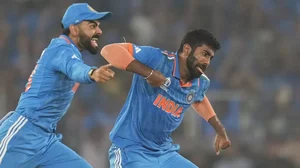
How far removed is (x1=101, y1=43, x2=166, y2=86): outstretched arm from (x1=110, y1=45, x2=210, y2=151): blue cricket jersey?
0.26 meters

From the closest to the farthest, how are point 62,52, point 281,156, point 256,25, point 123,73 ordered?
1. point 62,52
2. point 281,156
3. point 123,73
4. point 256,25

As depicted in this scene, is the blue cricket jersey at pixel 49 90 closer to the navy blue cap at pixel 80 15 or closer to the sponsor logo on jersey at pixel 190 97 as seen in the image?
the navy blue cap at pixel 80 15

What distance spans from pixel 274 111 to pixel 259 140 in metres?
0.46

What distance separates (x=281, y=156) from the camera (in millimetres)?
10578

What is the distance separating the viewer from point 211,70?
11.4 m

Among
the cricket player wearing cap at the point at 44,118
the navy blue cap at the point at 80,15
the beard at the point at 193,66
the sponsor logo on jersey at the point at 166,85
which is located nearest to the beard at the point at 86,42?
the cricket player wearing cap at the point at 44,118

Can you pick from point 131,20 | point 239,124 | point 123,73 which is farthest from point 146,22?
point 239,124

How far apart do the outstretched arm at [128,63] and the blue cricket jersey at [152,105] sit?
0.26 meters

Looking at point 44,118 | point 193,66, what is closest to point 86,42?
point 44,118

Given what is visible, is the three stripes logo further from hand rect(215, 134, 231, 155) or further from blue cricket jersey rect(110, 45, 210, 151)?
hand rect(215, 134, 231, 155)

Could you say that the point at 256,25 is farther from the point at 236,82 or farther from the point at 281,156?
the point at 281,156

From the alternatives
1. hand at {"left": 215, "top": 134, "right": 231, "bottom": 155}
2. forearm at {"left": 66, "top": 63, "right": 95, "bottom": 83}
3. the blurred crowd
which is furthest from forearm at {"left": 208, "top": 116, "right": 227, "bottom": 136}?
the blurred crowd

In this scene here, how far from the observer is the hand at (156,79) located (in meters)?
5.71

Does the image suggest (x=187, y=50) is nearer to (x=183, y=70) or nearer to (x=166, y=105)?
(x=183, y=70)
